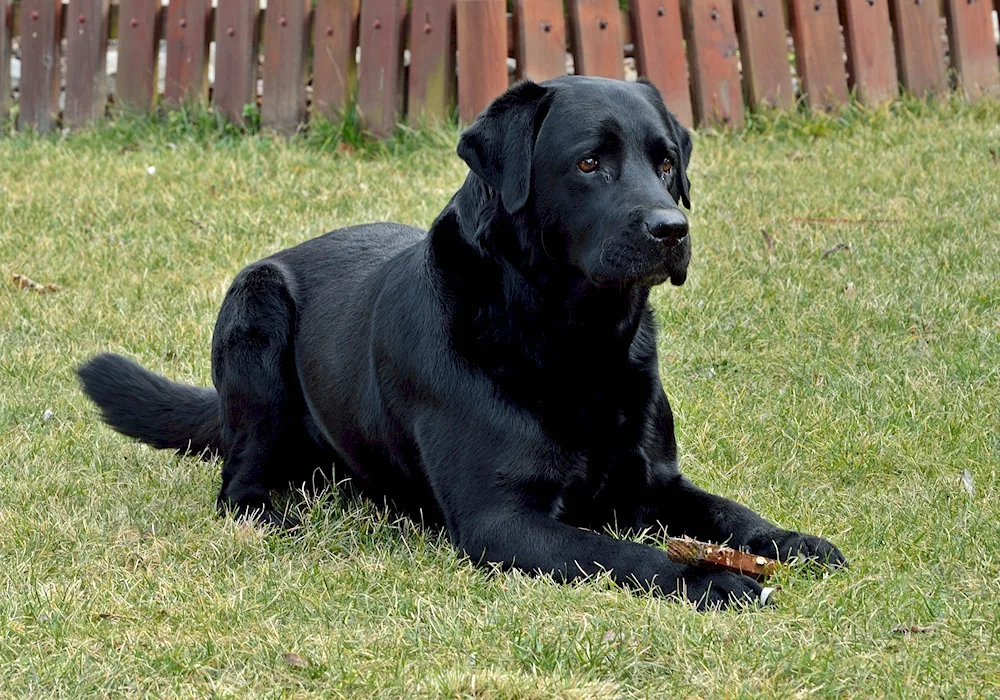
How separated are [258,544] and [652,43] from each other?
200 inches

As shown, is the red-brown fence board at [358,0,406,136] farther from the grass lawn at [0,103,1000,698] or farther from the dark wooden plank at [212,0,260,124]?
the dark wooden plank at [212,0,260,124]

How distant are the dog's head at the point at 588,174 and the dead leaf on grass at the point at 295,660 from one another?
1214 mm

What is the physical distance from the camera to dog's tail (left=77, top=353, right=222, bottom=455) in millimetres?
4383

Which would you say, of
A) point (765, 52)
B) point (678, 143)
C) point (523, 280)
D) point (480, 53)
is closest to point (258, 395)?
point (523, 280)

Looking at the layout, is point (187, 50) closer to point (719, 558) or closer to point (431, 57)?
point (431, 57)

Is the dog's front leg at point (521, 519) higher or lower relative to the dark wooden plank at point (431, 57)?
lower

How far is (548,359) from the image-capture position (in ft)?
11.3

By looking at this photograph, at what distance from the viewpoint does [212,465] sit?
4.40 meters

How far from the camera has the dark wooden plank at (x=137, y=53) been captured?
829 centimetres

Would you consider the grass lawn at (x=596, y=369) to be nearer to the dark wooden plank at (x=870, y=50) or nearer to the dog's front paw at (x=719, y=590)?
the dog's front paw at (x=719, y=590)

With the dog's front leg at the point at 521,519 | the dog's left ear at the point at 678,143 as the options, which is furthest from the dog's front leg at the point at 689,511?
the dog's left ear at the point at 678,143

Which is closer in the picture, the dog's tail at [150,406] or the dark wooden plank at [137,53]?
the dog's tail at [150,406]

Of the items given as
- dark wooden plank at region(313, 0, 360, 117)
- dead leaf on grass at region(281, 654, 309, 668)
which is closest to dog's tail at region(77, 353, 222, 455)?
dead leaf on grass at region(281, 654, 309, 668)

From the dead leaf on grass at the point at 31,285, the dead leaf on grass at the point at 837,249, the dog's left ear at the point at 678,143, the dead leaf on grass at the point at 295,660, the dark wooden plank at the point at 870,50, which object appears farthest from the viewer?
the dark wooden plank at the point at 870,50
